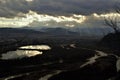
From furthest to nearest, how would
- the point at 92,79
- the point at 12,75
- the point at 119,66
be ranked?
the point at 119,66, the point at 12,75, the point at 92,79

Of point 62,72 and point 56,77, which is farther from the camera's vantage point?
point 62,72

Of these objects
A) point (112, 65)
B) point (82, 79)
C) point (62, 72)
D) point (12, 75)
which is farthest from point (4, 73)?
point (112, 65)

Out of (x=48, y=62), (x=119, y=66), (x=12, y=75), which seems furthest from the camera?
(x=48, y=62)

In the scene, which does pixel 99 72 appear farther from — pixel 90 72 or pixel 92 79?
pixel 92 79

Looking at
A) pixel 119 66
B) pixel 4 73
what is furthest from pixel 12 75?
pixel 119 66

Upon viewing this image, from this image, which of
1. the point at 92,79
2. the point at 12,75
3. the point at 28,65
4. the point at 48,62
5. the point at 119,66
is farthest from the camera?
the point at 48,62

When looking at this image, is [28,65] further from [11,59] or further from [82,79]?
[82,79]

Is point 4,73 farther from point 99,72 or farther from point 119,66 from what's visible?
point 119,66

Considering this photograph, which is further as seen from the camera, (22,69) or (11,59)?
(11,59)

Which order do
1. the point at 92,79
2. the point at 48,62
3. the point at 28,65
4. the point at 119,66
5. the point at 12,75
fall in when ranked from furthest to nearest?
the point at 48,62 → the point at 28,65 → the point at 119,66 → the point at 12,75 → the point at 92,79
